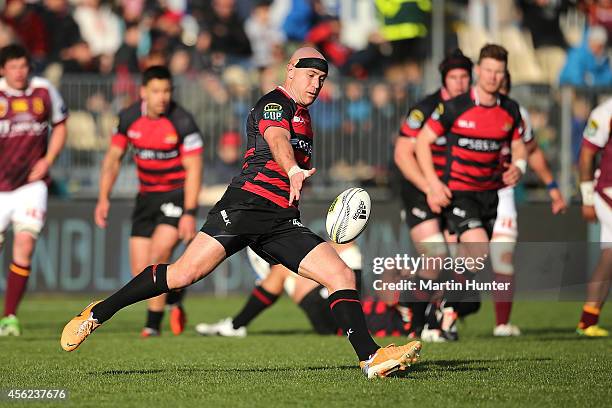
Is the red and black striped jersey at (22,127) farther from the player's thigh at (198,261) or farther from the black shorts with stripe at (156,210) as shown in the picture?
the player's thigh at (198,261)

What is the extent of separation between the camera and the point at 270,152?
8.37 meters

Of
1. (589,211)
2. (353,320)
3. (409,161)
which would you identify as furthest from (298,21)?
(353,320)

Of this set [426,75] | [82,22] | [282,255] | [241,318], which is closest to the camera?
[282,255]

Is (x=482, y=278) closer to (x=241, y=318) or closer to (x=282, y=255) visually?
(x=241, y=318)

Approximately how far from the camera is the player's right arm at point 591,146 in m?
12.3

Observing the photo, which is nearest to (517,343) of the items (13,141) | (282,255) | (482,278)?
(482,278)

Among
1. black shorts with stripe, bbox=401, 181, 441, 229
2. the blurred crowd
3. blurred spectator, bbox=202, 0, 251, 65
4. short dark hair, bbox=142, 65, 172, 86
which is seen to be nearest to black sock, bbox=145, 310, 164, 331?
short dark hair, bbox=142, 65, 172, 86

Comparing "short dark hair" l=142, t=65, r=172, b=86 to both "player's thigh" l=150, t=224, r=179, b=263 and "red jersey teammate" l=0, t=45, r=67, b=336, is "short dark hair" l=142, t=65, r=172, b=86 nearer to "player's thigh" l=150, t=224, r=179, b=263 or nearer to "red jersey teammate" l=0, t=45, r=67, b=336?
"red jersey teammate" l=0, t=45, r=67, b=336

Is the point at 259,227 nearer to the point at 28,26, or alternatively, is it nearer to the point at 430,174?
the point at 430,174

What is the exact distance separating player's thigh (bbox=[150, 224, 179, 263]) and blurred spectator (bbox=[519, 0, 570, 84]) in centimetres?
988

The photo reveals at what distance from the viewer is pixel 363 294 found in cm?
1301

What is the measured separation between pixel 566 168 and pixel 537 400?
37.3ft

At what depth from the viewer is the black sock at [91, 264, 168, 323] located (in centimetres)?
848

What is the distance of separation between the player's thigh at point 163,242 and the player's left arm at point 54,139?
1.39 metres
